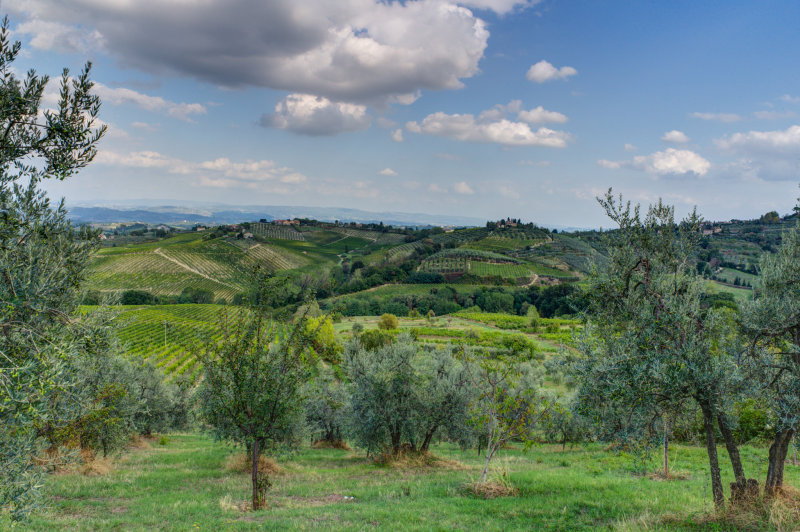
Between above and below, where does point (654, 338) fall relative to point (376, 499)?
above

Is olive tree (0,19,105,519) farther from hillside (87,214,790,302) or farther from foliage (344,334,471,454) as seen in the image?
hillside (87,214,790,302)

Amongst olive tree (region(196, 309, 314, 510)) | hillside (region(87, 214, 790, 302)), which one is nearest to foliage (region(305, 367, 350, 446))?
olive tree (region(196, 309, 314, 510))

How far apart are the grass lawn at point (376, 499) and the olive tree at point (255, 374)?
7.15 ft

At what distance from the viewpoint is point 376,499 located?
1321 centimetres

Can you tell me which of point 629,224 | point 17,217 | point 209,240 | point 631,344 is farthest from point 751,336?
point 209,240

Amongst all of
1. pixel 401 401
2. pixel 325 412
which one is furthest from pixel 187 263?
pixel 401 401

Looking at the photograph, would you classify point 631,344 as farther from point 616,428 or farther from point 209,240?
point 209,240

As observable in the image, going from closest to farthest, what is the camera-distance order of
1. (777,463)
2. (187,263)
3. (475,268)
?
(777,463) < (187,263) < (475,268)

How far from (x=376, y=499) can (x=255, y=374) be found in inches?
231

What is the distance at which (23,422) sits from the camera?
5559mm

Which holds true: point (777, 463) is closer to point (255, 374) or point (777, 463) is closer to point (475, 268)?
point (255, 374)

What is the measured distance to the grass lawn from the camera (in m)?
10.0

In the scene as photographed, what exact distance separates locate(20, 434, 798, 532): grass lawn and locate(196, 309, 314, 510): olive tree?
218 centimetres

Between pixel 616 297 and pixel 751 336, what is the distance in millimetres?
3346
